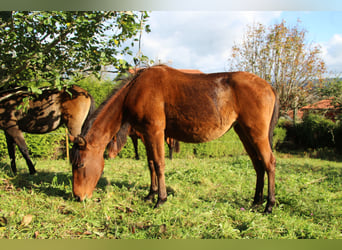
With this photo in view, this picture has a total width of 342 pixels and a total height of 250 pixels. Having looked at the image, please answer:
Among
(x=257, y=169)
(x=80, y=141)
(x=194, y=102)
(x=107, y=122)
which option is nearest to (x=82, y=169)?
(x=80, y=141)

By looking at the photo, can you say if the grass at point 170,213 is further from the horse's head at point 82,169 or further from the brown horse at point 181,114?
the brown horse at point 181,114

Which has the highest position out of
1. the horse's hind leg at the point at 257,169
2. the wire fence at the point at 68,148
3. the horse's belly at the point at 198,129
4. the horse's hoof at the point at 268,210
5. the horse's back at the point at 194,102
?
the horse's back at the point at 194,102

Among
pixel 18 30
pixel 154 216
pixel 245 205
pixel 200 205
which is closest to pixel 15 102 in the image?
pixel 18 30

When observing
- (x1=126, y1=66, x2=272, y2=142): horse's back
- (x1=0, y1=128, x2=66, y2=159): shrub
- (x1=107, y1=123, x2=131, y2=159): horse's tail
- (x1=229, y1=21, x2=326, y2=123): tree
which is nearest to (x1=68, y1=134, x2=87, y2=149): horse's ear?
(x1=107, y1=123, x2=131, y2=159): horse's tail

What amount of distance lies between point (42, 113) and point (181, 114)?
3318mm

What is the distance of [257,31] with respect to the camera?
583 inches

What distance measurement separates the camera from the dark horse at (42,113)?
486 cm

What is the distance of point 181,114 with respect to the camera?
140 inches

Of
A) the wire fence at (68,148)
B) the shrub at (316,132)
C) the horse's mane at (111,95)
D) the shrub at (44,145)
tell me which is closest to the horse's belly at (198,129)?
the horse's mane at (111,95)

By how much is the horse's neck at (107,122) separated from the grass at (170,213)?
96cm

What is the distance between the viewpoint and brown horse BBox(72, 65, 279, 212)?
3.49m

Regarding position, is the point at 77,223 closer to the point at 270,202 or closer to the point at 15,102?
the point at 270,202

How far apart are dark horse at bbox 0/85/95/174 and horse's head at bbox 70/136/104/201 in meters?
1.85

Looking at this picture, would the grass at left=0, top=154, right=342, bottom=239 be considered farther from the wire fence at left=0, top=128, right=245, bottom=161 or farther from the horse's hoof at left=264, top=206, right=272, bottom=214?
the wire fence at left=0, top=128, right=245, bottom=161
